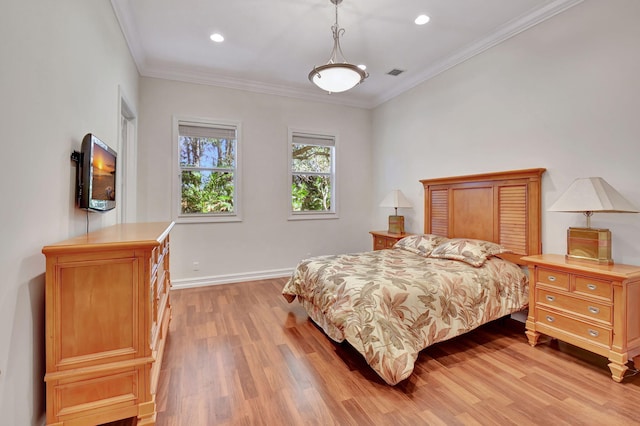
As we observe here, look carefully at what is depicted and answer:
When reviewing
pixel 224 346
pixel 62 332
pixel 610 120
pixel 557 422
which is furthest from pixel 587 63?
pixel 62 332

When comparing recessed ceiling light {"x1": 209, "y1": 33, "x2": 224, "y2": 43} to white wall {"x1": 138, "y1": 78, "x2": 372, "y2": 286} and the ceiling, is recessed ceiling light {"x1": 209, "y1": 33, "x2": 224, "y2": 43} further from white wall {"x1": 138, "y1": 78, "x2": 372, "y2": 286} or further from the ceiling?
white wall {"x1": 138, "y1": 78, "x2": 372, "y2": 286}

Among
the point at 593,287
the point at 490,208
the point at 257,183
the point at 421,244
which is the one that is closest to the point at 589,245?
the point at 593,287

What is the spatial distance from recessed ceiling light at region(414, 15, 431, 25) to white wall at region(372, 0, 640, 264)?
899mm

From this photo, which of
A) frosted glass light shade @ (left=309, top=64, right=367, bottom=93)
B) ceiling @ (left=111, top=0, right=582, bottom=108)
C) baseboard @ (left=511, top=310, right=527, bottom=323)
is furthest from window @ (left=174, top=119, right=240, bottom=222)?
baseboard @ (left=511, top=310, right=527, bottom=323)

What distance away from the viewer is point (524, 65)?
302 centimetres

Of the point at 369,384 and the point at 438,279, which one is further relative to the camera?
the point at 438,279

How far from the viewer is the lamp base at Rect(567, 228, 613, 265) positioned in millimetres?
2291

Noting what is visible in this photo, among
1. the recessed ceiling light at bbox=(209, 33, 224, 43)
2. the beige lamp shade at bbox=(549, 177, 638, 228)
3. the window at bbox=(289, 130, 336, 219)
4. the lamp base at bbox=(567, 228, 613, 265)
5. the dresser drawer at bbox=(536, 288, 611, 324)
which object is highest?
the recessed ceiling light at bbox=(209, 33, 224, 43)

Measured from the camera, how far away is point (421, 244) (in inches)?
141

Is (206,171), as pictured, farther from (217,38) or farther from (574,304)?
(574,304)

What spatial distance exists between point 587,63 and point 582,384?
2.55 meters

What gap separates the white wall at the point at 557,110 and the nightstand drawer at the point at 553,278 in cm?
46

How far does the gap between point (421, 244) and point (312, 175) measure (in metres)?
2.27

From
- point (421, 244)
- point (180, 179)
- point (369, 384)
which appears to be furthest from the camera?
point (180, 179)
